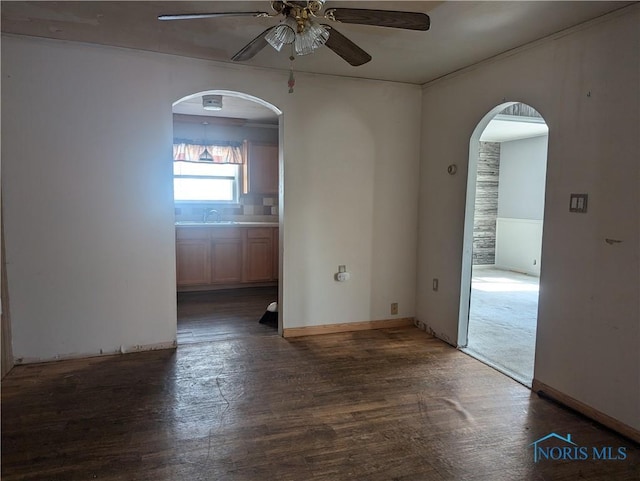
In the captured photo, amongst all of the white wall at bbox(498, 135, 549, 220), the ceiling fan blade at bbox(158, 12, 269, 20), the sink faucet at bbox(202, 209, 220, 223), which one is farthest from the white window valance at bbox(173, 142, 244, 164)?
the white wall at bbox(498, 135, 549, 220)

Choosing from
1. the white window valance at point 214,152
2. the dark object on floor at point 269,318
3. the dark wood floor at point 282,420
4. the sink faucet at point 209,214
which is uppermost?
the white window valance at point 214,152

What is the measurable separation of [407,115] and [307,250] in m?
1.64

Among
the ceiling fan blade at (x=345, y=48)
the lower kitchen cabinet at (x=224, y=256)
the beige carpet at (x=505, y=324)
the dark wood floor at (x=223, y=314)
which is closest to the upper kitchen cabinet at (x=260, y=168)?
the lower kitchen cabinet at (x=224, y=256)

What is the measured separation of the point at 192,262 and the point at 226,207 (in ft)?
3.75

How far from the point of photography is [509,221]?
7906mm

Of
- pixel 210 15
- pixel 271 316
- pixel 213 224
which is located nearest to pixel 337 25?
pixel 210 15

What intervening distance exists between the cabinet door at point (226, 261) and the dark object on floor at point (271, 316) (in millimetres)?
1485

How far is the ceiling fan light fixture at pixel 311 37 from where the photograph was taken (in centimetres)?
191

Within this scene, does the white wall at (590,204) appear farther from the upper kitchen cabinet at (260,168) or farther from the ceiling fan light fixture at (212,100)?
the upper kitchen cabinet at (260,168)

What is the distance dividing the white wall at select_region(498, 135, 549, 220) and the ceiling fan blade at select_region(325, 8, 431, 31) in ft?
20.2

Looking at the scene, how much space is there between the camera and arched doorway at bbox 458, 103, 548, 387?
16.5 ft

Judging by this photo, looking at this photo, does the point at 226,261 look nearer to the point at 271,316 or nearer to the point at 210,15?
the point at 271,316

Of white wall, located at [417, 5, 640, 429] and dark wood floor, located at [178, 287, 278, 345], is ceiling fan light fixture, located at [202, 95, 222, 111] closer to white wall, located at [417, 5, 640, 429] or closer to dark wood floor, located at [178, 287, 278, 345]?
dark wood floor, located at [178, 287, 278, 345]

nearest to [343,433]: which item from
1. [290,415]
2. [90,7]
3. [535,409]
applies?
[290,415]
